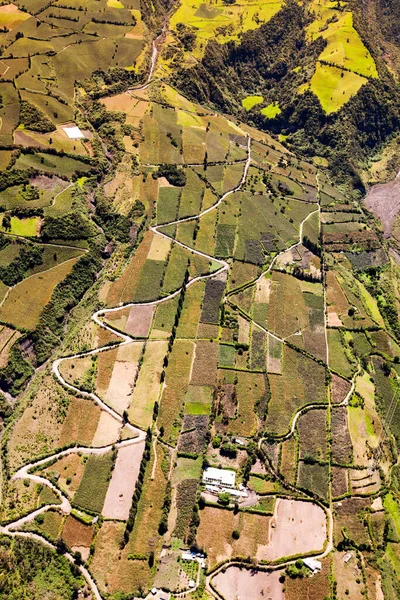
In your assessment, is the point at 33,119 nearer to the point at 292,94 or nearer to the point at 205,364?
the point at 205,364

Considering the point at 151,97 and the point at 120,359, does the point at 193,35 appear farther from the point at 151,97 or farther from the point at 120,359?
the point at 120,359

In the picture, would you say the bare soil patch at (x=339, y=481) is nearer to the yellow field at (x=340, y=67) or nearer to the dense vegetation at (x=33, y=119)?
the dense vegetation at (x=33, y=119)

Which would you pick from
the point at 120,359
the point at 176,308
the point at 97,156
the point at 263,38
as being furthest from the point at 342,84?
the point at 120,359

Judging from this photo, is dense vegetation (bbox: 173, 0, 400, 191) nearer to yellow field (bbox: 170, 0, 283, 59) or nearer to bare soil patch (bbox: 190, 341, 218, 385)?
yellow field (bbox: 170, 0, 283, 59)

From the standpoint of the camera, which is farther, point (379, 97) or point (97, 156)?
point (379, 97)

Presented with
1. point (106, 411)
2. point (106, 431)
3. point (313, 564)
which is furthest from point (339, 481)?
point (106, 411)

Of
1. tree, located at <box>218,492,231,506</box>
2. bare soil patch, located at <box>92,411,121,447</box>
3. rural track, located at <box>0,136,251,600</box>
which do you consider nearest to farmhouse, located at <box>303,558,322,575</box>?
tree, located at <box>218,492,231,506</box>
